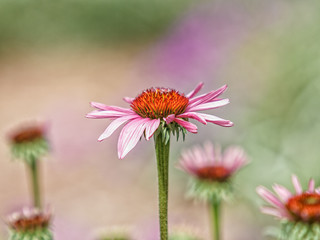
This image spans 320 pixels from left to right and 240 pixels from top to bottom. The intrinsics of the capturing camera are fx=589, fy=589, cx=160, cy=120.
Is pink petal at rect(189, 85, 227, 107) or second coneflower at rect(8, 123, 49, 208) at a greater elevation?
second coneflower at rect(8, 123, 49, 208)

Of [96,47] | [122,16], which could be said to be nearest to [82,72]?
[96,47]

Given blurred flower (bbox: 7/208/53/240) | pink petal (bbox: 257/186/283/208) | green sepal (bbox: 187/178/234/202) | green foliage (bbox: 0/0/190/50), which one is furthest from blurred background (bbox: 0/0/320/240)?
green foliage (bbox: 0/0/190/50)

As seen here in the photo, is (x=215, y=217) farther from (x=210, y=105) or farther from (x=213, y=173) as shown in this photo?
(x=210, y=105)

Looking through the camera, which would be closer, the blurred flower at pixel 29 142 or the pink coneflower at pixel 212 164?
the pink coneflower at pixel 212 164

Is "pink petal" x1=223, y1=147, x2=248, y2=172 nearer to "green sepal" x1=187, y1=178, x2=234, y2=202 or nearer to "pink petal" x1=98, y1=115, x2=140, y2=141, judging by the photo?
"green sepal" x1=187, y1=178, x2=234, y2=202

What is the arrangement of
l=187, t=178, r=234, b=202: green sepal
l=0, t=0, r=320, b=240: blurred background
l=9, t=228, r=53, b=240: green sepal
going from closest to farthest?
l=9, t=228, r=53, b=240: green sepal < l=187, t=178, r=234, b=202: green sepal < l=0, t=0, r=320, b=240: blurred background

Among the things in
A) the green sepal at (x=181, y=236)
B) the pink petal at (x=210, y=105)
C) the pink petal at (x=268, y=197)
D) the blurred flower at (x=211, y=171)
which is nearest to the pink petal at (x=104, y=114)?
the pink petal at (x=210, y=105)

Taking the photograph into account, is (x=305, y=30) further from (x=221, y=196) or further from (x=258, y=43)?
(x=221, y=196)

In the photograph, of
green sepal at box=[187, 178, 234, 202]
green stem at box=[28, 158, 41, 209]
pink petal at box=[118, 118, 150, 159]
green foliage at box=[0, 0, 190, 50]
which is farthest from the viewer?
green foliage at box=[0, 0, 190, 50]

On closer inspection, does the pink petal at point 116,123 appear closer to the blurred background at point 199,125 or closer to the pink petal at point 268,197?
the pink petal at point 268,197
